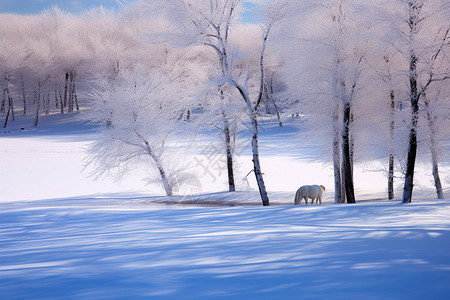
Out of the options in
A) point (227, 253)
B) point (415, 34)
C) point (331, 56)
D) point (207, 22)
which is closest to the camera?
point (227, 253)

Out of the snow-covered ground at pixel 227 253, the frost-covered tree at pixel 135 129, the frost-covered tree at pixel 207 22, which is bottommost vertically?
the snow-covered ground at pixel 227 253

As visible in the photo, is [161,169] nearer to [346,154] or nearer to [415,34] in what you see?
[346,154]

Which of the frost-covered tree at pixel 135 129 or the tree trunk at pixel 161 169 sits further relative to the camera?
the tree trunk at pixel 161 169

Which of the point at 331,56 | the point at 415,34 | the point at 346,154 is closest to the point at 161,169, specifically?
the point at 346,154

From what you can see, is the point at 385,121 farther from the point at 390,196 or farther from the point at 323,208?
the point at 323,208

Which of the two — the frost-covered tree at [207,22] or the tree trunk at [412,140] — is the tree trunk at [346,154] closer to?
the tree trunk at [412,140]

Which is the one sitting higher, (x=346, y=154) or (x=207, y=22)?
(x=207, y=22)

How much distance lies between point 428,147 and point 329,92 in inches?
191

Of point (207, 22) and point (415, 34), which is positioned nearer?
point (415, 34)

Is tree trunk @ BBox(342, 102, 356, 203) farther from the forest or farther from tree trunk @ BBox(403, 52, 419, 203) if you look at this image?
tree trunk @ BBox(403, 52, 419, 203)

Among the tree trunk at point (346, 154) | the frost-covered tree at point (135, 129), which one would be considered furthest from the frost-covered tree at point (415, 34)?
the frost-covered tree at point (135, 129)

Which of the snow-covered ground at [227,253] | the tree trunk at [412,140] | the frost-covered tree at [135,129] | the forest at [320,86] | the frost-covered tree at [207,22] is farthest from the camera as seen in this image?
the frost-covered tree at [135,129]

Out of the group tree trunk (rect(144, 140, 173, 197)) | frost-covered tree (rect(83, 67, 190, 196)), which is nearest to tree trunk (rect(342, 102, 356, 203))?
frost-covered tree (rect(83, 67, 190, 196))

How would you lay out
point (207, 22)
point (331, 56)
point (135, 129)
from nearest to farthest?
point (207, 22), point (331, 56), point (135, 129)
